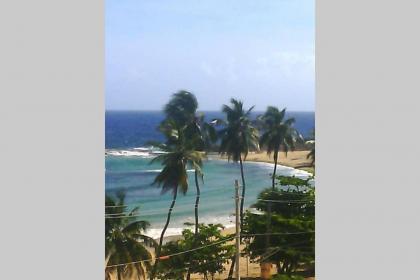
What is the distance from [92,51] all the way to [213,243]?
11.1ft

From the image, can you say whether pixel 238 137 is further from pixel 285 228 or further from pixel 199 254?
pixel 199 254

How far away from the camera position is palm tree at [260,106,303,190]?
8797 mm

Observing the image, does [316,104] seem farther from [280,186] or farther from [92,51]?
[92,51]

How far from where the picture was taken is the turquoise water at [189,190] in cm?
852

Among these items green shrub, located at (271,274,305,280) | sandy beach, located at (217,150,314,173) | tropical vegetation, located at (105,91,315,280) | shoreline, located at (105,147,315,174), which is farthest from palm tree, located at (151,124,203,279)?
green shrub, located at (271,274,305,280)

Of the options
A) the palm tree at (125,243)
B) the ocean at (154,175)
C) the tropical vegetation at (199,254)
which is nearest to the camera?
the ocean at (154,175)

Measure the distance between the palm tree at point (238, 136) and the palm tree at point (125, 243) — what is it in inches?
58.3

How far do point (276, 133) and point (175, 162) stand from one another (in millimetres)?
1481

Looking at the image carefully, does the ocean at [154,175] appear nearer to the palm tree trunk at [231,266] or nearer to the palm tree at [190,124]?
the palm tree at [190,124]

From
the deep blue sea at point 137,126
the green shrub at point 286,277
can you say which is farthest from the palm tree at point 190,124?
the green shrub at point 286,277

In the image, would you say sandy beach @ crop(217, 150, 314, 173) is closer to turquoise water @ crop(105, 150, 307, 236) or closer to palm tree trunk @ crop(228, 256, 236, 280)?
turquoise water @ crop(105, 150, 307, 236)

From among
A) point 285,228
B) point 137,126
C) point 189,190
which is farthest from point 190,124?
point 285,228

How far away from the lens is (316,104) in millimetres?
8141

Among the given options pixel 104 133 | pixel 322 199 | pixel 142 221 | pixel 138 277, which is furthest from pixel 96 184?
pixel 322 199
